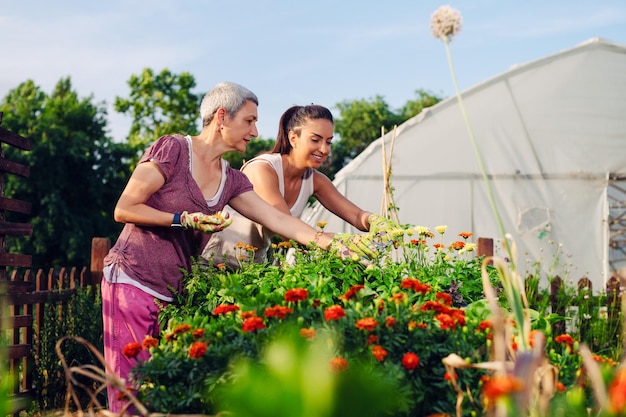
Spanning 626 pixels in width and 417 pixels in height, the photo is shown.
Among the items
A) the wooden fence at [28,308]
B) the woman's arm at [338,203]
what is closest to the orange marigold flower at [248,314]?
the woman's arm at [338,203]

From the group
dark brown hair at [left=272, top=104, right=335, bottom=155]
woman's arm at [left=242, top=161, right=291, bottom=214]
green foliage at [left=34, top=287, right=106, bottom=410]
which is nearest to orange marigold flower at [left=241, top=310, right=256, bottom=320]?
woman's arm at [left=242, top=161, right=291, bottom=214]

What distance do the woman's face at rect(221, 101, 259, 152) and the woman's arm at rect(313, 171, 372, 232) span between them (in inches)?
31.1

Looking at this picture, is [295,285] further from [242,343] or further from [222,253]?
[222,253]

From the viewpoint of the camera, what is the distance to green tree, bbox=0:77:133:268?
21.6 metres

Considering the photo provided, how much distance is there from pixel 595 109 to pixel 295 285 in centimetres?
1081

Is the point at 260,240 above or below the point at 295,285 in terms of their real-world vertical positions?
above

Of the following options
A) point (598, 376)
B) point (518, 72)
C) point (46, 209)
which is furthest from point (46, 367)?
point (46, 209)

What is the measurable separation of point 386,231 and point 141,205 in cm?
111

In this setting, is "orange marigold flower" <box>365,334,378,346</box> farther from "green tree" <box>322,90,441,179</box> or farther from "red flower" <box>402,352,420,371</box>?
"green tree" <box>322,90,441,179</box>

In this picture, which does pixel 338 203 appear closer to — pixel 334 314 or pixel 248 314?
pixel 248 314

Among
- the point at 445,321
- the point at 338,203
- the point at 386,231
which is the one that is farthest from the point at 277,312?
the point at 338,203

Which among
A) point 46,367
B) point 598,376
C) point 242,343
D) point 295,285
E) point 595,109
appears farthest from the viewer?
point 595,109

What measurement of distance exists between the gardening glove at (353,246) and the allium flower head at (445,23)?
55.7 inches

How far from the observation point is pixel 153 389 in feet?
6.79
